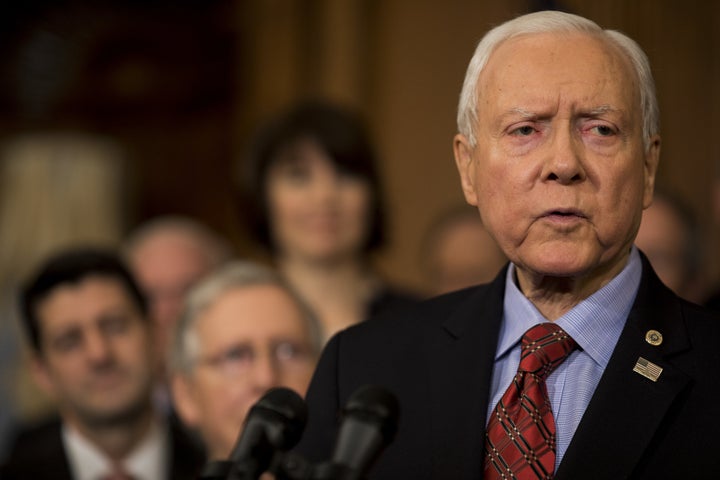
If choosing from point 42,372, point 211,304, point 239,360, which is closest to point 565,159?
point 239,360

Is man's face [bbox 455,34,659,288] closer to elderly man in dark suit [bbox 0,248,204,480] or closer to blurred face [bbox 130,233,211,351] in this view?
elderly man in dark suit [bbox 0,248,204,480]

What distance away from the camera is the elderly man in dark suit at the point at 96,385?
177 inches

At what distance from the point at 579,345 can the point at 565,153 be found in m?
0.34

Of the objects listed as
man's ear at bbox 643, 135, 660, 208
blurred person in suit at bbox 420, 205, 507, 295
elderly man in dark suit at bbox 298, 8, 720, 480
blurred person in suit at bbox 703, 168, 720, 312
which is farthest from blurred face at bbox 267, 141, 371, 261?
man's ear at bbox 643, 135, 660, 208

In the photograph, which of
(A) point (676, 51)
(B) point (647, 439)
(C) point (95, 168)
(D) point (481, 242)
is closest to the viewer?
(B) point (647, 439)

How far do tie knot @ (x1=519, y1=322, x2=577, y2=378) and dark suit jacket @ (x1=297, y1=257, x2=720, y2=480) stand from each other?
8 centimetres

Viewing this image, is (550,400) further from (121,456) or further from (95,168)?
(95,168)

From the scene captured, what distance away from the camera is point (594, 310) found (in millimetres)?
2525

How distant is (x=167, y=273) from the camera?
5.89 meters

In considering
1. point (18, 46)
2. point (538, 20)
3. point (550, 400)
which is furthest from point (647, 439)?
point (18, 46)

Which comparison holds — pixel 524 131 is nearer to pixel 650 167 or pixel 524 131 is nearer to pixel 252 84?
pixel 650 167

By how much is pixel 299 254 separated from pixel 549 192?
8.61ft

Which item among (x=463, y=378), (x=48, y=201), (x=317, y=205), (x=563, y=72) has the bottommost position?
(x=48, y=201)

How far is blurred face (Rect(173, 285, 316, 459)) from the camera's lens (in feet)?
13.1
